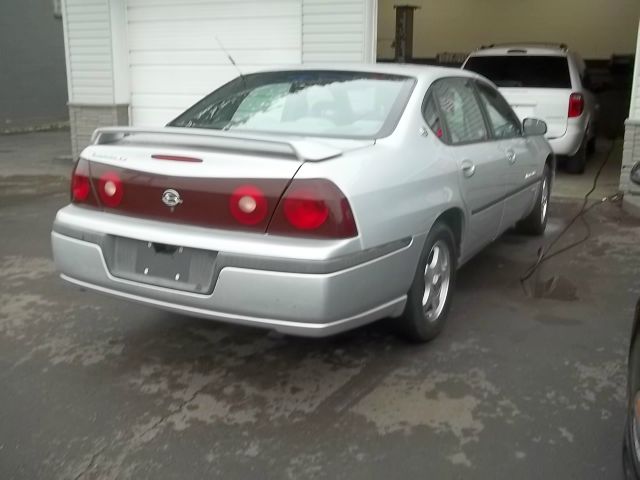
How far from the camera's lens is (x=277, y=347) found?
13.2 feet

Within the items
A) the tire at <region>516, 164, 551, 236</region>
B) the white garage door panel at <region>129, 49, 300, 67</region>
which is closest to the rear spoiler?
the tire at <region>516, 164, 551, 236</region>

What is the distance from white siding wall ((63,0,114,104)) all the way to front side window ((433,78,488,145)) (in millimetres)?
7134

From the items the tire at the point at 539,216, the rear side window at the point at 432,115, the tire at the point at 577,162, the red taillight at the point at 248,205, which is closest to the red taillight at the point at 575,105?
the tire at the point at 577,162

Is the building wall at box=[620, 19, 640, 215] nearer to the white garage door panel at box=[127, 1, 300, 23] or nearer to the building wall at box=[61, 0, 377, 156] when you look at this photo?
the building wall at box=[61, 0, 377, 156]

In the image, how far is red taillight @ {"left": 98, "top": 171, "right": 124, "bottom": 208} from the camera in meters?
3.52

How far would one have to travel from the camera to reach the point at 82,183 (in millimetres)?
3703

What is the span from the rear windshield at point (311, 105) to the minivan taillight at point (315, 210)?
717 mm

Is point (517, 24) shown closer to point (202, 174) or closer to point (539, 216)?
point (539, 216)

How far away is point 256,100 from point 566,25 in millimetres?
13379

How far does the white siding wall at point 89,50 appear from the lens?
10453 millimetres

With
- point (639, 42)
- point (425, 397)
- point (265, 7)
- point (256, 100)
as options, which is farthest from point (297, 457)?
point (265, 7)

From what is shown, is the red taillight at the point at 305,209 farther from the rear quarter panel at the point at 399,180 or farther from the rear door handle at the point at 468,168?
the rear door handle at the point at 468,168

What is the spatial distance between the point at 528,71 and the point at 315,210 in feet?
24.5

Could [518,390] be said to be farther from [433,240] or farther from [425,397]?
[433,240]
